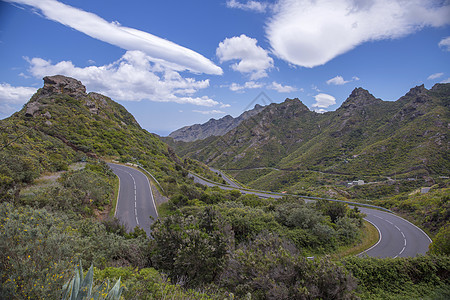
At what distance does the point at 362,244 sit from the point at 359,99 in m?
112

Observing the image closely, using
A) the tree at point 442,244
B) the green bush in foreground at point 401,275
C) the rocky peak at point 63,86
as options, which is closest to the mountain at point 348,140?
the tree at point 442,244

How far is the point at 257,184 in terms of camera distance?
2569 inches

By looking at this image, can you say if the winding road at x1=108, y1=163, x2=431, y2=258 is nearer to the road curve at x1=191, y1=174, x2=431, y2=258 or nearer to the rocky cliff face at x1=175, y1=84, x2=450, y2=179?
the road curve at x1=191, y1=174, x2=431, y2=258

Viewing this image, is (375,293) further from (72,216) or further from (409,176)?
(409,176)

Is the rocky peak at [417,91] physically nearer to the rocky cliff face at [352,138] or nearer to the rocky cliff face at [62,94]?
the rocky cliff face at [352,138]

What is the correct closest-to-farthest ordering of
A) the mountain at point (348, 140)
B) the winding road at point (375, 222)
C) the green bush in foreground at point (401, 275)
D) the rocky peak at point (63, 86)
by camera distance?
1. the green bush in foreground at point (401, 275)
2. the winding road at point (375, 222)
3. the rocky peak at point (63, 86)
4. the mountain at point (348, 140)

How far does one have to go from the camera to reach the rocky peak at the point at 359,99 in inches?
4008

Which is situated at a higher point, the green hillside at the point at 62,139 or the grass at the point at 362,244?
the green hillside at the point at 62,139

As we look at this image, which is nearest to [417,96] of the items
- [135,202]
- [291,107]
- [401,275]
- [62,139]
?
[291,107]

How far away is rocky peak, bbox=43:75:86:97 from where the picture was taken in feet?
140

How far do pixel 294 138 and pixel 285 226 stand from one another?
9593cm

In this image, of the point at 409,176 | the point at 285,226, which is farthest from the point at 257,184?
the point at 285,226

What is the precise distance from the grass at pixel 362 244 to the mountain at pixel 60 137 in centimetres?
1576

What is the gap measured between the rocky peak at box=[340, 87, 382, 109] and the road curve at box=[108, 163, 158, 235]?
10726 cm
